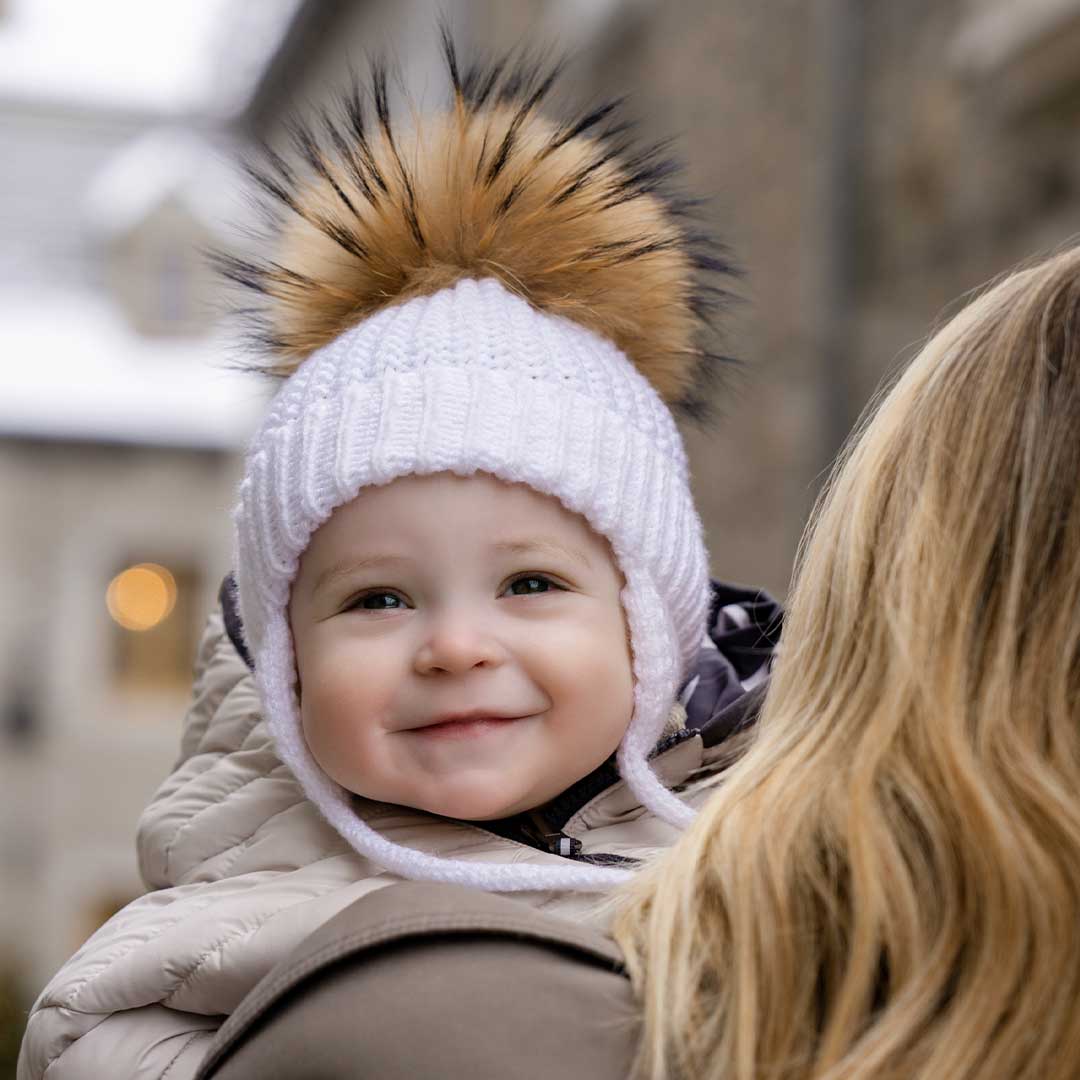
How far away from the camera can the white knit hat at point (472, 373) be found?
72.4 inches

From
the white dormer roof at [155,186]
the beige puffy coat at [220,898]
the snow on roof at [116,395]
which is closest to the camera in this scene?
the beige puffy coat at [220,898]

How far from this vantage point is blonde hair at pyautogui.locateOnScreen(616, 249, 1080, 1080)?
120 centimetres

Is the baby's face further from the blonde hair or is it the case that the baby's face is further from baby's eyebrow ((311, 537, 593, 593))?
the blonde hair

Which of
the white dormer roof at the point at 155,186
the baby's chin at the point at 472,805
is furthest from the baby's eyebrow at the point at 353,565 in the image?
the white dormer roof at the point at 155,186

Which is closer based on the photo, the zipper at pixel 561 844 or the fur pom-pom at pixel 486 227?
the zipper at pixel 561 844

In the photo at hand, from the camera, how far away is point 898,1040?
1184 millimetres

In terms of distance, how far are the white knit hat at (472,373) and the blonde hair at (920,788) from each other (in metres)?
0.42

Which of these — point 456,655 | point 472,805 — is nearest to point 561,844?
point 472,805

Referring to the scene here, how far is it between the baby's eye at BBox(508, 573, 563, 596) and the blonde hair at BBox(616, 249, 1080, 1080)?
38 cm

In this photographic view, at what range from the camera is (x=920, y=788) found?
4.22 ft

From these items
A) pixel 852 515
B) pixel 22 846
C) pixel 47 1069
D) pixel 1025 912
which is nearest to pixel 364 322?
pixel 852 515

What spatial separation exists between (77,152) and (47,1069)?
74.6ft

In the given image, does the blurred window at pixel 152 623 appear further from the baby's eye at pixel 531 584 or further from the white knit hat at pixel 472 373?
the baby's eye at pixel 531 584

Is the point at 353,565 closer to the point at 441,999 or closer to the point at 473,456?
the point at 473,456
